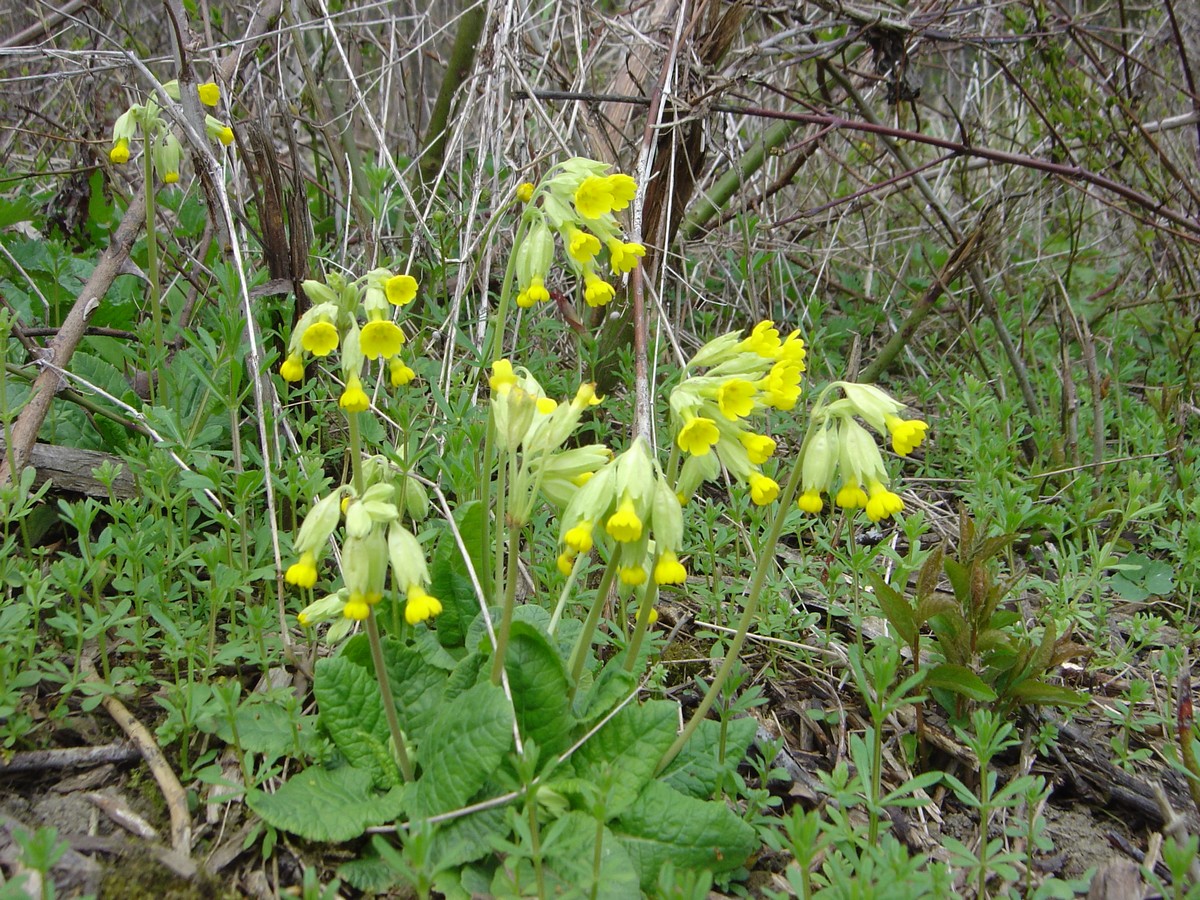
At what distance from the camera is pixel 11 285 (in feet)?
12.8

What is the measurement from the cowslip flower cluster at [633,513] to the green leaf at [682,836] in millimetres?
530

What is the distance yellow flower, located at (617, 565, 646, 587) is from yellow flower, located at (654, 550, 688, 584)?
0.11ft

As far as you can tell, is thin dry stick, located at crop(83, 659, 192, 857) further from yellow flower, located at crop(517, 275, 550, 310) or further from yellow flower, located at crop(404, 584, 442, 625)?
yellow flower, located at crop(517, 275, 550, 310)

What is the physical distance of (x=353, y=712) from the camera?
7.11 ft

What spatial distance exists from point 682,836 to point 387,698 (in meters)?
0.72

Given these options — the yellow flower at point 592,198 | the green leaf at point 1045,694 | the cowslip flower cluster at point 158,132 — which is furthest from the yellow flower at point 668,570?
the cowslip flower cluster at point 158,132

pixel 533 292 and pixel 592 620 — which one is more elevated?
pixel 533 292

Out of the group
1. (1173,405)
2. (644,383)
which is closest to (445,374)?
(644,383)

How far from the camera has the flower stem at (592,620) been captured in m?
1.99

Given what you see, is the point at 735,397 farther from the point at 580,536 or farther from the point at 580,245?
the point at 580,245

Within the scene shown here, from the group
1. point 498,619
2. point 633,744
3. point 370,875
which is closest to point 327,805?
point 370,875

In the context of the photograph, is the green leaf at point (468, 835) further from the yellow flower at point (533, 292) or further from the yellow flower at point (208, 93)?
the yellow flower at point (208, 93)

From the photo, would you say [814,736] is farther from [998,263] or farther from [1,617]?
[998,263]

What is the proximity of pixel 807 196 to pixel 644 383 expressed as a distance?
296 cm
